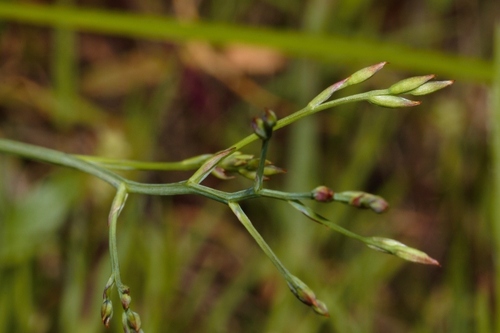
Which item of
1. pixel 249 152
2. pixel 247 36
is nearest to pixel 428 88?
pixel 247 36

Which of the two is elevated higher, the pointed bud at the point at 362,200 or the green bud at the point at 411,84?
the green bud at the point at 411,84

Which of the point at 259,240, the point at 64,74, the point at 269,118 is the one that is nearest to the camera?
the point at 269,118

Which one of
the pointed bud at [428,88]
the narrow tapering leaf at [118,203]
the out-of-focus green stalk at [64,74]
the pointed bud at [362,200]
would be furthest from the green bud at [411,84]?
the out-of-focus green stalk at [64,74]

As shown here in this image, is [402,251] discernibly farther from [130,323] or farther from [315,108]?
[130,323]

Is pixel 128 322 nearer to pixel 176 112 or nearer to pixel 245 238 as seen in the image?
pixel 245 238

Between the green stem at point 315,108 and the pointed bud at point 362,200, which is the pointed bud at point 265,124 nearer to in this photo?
the green stem at point 315,108

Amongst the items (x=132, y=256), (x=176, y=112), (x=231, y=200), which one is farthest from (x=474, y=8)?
(x=231, y=200)

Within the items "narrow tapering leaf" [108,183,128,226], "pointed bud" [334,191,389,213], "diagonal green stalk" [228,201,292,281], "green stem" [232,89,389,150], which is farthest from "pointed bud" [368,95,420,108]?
"narrow tapering leaf" [108,183,128,226]
